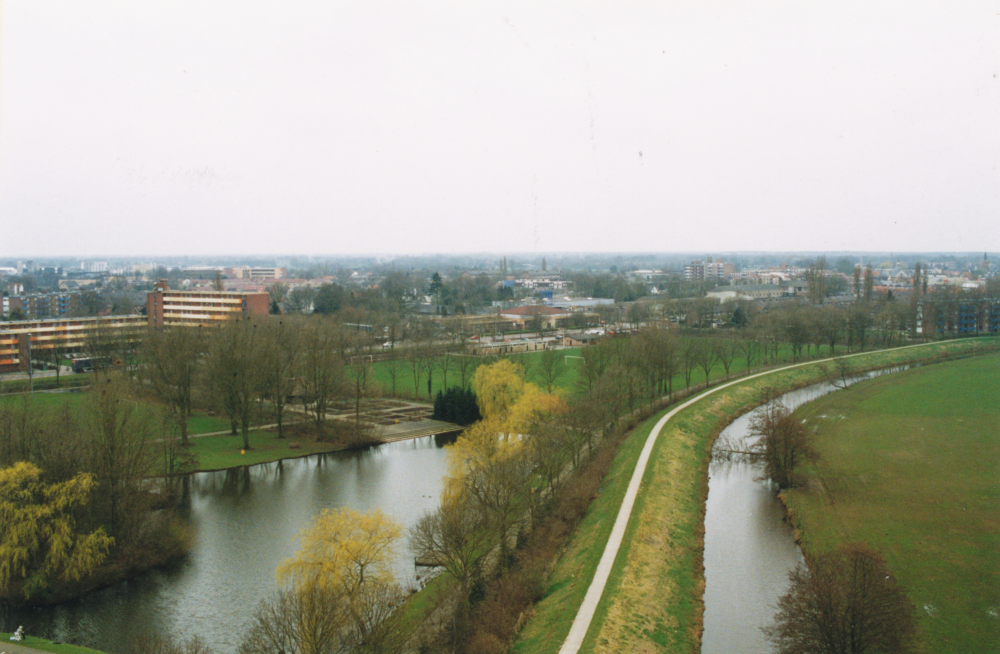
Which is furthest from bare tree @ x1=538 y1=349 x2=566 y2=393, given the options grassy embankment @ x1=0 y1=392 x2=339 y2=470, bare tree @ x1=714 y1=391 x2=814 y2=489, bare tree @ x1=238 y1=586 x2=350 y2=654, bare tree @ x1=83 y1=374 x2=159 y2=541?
bare tree @ x1=238 y1=586 x2=350 y2=654

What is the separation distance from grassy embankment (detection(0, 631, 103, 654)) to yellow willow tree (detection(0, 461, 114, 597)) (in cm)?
265

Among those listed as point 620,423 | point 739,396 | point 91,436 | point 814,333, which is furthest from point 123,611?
point 814,333

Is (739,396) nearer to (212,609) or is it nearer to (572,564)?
(572,564)

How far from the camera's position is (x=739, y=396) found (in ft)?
126

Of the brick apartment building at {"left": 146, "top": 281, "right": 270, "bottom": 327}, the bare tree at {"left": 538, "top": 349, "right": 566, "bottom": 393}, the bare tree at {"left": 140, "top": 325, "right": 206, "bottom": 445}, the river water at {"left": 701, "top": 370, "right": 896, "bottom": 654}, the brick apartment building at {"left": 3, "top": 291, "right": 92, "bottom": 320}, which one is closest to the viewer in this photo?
→ the river water at {"left": 701, "top": 370, "right": 896, "bottom": 654}

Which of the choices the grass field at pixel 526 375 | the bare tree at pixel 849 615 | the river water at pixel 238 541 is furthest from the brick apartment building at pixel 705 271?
the bare tree at pixel 849 615

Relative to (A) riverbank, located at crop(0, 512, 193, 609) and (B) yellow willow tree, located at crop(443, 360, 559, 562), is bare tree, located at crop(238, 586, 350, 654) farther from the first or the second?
(A) riverbank, located at crop(0, 512, 193, 609)

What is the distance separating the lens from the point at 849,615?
1200 cm

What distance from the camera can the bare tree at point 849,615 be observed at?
11938mm

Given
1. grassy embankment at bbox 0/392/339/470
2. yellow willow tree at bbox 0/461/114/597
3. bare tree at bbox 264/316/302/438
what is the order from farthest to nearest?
1. bare tree at bbox 264/316/302/438
2. grassy embankment at bbox 0/392/339/470
3. yellow willow tree at bbox 0/461/114/597

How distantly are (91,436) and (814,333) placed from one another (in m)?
50.7

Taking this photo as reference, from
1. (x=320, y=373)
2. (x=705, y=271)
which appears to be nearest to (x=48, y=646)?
(x=320, y=373)

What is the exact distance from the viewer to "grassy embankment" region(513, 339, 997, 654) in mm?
14016

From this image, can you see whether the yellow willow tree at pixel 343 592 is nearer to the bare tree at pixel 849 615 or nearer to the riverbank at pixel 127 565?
the riverbank at pixel 127 565
